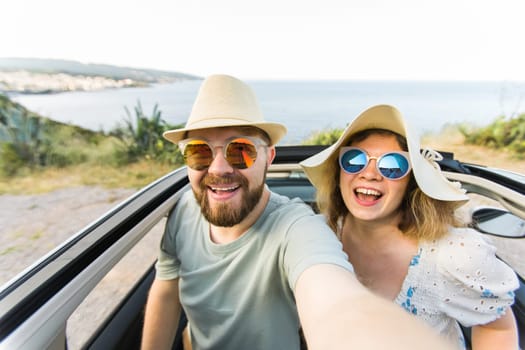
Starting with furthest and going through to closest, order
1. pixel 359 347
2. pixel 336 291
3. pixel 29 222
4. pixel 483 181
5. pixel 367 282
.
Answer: pixel 29 222 → pixel 483 181 → pixel 367 282 → pixel 336 291 → pixel 359 347

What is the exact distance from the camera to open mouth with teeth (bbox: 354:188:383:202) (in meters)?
1.30

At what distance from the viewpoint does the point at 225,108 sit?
1.28m

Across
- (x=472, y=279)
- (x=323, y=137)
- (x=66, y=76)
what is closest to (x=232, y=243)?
(x=472, y=279)

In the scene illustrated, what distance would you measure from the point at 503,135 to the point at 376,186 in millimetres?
12191

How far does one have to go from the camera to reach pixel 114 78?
21812 millimetres

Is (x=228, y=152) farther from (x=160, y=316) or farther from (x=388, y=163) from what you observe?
(x=160, y=316)

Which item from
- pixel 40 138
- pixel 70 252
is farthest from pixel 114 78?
pixel 70 252

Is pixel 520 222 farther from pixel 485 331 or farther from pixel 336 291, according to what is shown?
pixel 336 291

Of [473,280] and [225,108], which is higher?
[225,108]

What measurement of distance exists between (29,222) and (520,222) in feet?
22.6

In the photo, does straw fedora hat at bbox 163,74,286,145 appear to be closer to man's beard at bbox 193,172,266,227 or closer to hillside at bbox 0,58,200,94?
man's beard at bbox 193,172,266,227

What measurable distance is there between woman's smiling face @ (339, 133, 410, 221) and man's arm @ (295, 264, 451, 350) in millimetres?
489

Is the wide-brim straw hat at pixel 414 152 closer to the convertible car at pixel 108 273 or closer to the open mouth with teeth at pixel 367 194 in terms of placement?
the open mouth with teeth at pixel 367 194

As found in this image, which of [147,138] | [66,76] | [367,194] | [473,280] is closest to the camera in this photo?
[473,280]
